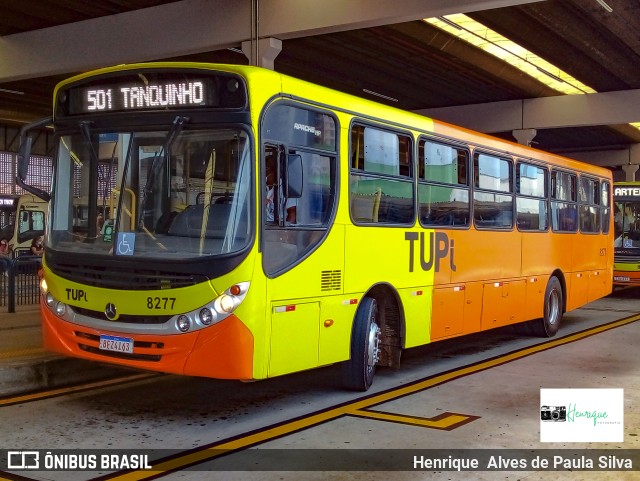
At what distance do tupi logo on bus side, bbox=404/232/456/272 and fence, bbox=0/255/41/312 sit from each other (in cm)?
766

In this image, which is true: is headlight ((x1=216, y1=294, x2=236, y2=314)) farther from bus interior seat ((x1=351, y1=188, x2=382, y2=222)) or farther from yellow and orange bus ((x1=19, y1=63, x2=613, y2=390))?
bus interior seat ((x1=351, y1=188, x2=382, y2=222))

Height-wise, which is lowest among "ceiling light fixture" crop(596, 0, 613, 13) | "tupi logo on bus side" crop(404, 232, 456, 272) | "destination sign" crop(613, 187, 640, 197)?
"tupi logo on bus side" crop(404, 232, 456, 272)

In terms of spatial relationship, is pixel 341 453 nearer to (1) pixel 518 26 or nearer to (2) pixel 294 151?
(2) pixel 294 151

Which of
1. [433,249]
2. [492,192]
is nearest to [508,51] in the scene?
[492,192]

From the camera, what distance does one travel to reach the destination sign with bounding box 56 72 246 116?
6836mm

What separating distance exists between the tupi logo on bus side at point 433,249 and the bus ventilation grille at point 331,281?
151cm

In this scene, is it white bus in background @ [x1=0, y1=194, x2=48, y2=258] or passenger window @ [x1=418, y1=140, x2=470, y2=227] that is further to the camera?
white bus in background @ [x1=0, y1=194, x2=48, y2=258]

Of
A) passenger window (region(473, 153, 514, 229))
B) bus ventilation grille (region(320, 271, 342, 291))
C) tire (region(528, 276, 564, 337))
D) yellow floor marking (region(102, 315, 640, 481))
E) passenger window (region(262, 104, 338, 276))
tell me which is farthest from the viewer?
tire (region(528, 276, 564, 337))

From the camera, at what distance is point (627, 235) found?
23453 millimetres

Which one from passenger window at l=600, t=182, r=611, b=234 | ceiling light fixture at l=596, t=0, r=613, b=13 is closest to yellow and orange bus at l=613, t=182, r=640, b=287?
passenger window at l=600, t=182, r=611, b=234

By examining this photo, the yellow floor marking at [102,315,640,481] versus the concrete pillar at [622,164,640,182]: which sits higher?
the concrete pillar at [622,164,640,182]

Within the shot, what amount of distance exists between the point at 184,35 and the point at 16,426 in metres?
11.5

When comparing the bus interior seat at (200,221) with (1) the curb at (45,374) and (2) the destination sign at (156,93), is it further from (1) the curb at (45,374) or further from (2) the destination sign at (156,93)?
(1) the curb at (45,374)

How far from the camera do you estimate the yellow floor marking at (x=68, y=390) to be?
25.8ft
